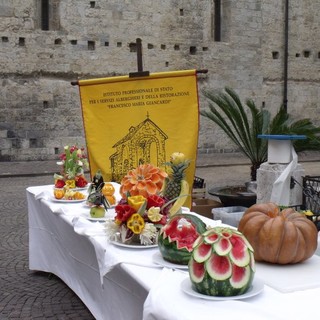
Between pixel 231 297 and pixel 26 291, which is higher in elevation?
pixel 231 297

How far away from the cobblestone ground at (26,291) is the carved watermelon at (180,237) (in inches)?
67.0

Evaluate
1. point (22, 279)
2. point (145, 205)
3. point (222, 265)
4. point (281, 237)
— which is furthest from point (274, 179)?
point (222, 265)

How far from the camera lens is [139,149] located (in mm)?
5367

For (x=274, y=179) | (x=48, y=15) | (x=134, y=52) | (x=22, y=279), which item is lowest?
(x=22, y=279)

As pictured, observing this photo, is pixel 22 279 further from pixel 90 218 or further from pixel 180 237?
pixel 180 237

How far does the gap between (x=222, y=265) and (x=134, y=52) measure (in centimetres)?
1588

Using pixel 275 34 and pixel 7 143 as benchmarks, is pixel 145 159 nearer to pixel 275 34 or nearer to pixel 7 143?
pixel 7 143

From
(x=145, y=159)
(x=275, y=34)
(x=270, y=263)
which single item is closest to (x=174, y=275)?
(x=270, y=263)

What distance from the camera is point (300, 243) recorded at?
2496mm

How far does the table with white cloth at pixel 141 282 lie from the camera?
1992 millimetres

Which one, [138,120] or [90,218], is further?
→ [138,120]

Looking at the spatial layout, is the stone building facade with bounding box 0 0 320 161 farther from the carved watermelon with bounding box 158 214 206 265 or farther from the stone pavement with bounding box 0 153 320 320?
the carved watermelon with bounding box 158 214 206 265

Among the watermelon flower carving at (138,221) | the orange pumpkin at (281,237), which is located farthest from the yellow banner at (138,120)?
the orange pumpkin at (281,237)

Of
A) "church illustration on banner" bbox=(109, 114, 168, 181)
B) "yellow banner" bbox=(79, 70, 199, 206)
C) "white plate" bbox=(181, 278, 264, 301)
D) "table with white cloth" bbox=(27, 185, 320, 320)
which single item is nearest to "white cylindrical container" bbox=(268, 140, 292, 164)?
"yellow banner" bbox=(79, 70, 199, 206)
